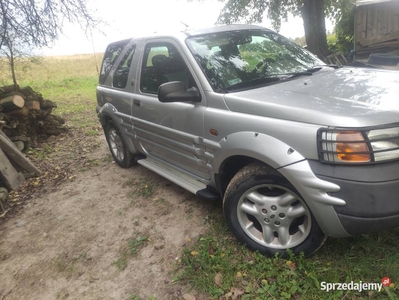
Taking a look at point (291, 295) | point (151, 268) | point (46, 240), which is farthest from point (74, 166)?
point (291, 295)

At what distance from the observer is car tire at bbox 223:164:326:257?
7.25 feet

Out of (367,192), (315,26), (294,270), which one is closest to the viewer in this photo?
(367,192)

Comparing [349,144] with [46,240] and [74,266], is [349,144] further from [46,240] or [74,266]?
[46,240]

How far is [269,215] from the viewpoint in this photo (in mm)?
2330

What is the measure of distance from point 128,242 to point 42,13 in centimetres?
585

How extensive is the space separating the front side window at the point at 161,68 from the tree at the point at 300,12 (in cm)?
879

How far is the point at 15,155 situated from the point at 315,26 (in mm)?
10117

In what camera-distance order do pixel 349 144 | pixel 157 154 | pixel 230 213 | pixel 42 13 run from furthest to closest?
pixel 42 13 → pixel 157 154 → pixel 230 213 → pixel 349 144

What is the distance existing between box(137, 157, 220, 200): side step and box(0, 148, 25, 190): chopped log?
6.83 feet

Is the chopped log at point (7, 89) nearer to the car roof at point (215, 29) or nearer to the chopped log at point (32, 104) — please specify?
the chopped log at point (32, 104)

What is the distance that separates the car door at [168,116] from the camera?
9.37ft

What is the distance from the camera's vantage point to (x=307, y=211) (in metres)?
2.15

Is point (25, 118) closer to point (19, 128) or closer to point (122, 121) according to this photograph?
→ point (19, 128)

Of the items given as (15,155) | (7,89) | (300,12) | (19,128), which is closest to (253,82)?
(15,155)
